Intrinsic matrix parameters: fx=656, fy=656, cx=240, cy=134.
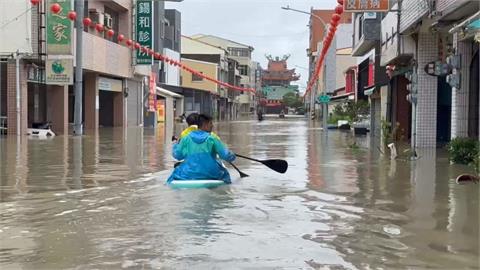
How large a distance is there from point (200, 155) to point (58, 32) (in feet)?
65.3

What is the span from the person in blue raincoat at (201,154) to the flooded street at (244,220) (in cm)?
43

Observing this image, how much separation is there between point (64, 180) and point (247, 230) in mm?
5893

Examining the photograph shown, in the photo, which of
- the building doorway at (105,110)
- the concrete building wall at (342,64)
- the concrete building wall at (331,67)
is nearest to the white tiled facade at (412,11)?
the building doorway at (105,110)

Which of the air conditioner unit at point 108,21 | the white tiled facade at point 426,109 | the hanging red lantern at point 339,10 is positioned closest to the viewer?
the white tiled facade at point 426,109

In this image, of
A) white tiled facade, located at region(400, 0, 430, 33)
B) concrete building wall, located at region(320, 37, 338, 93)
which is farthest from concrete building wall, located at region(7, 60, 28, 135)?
concrete building wall, located at region(320, 37, 338, 93)

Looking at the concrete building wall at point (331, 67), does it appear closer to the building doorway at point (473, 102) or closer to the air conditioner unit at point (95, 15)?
the air conditioner unit at point (95, 15)

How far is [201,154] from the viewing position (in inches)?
410

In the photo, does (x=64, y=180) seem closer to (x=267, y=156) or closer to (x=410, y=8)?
(x=267, y=156)

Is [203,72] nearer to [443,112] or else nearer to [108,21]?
[108,21]

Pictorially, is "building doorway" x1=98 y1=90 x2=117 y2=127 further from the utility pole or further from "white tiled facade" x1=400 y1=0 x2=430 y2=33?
"white tiled facade" x1=400 y1=0 x2=430 y2=33

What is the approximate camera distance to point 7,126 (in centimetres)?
2820

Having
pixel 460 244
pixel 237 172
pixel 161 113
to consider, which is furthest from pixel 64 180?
pixel 161 113

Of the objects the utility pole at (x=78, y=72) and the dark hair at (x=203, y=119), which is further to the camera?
the utility pole at (x=78, y=72)

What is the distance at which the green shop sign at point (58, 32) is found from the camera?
2827 centimetres
